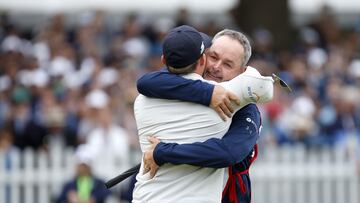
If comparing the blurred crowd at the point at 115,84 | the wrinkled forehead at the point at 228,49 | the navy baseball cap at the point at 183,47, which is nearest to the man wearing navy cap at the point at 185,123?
the navy baseball cap at the point at 183,47

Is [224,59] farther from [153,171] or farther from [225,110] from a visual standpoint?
[153,171]

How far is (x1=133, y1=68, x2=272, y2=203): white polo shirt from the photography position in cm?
665

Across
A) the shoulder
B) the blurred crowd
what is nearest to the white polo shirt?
the shoulder

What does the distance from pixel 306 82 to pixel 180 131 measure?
452 inches

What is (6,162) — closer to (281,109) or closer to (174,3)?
(281,109)

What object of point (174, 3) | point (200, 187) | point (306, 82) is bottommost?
point (174, 3)

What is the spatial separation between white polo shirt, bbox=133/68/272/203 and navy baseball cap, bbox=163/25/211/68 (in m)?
0.16

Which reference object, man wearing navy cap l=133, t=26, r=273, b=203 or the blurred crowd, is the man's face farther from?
the blurred crowd

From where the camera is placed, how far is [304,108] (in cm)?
1670

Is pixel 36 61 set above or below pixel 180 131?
below

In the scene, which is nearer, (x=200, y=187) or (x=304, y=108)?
(x=200, y=187)

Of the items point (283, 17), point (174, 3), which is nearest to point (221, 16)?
point (174, 3)

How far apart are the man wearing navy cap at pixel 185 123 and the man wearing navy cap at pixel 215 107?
60mm

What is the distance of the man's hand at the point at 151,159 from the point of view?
6730 millimetres
